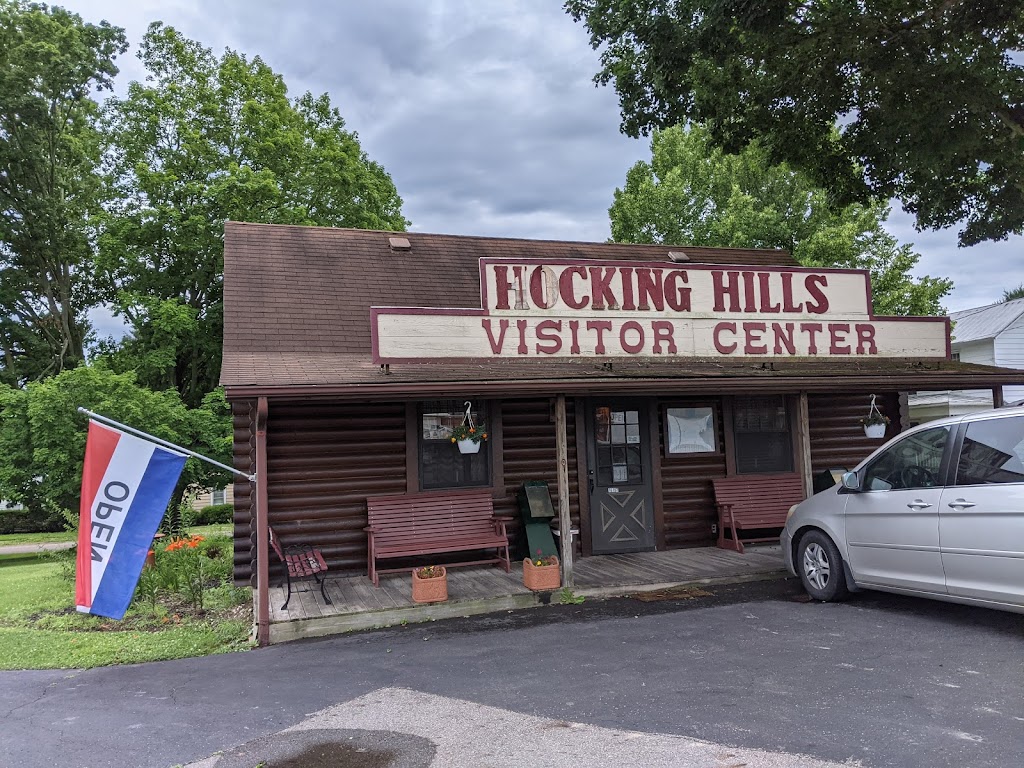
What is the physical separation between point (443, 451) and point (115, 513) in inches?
150

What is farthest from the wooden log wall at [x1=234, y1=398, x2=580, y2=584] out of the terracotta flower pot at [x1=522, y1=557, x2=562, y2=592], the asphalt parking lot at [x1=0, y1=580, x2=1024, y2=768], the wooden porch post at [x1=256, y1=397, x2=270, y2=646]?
the asphalt parking lot at [x1=0, y1=580, x2=1024, y2=768]

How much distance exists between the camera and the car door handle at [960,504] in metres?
5.39

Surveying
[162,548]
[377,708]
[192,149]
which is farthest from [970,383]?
[192,149]

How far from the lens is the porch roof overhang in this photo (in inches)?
272

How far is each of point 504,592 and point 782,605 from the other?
8.94ft

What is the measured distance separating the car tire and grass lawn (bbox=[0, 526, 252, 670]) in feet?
17.4

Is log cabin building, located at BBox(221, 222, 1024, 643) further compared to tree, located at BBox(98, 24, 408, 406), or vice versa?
tree, located at BBox(98, 24, 408, 406)

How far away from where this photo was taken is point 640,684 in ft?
15.7

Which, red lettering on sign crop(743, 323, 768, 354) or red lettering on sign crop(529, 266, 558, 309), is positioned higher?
red lettering on sign crop(529, 266, 558, 309)

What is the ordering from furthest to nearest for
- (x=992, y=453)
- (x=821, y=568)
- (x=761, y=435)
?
(x=761, y=435)
(x=821, y=568)
(x=992, y=453)

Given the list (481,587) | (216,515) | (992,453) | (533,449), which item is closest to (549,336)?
(533,449)

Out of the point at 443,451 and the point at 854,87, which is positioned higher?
the point at 854,87

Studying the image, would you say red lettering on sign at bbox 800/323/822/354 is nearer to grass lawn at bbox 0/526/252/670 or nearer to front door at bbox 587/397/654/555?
front door at bbox 587/397/654/555

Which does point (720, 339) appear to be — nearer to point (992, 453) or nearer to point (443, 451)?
point (992, 453)
